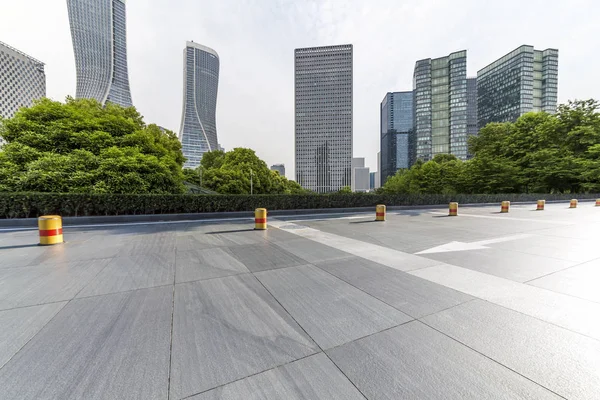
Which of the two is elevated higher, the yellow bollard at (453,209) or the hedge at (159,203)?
the hedge at (159,203)

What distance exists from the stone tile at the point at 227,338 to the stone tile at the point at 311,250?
1.99 metres

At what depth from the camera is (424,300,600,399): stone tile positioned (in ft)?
5.78

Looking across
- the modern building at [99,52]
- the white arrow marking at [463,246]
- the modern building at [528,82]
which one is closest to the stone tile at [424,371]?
the white arrow marking at [463,246]

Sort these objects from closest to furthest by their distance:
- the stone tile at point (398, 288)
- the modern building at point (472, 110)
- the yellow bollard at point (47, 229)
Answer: the stone tile at point (398, 288) → the yellow bollard at point (47, 229) → the modern building at point (472, 110)

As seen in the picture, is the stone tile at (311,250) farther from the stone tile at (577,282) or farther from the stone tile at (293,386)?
the stone tile at (577,282)

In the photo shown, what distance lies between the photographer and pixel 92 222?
10484mm

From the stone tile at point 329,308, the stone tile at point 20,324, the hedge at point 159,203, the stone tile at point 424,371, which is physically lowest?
the stone tile at point 329,308

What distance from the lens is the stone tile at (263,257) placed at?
4.68 meters

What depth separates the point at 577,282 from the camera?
3674mm

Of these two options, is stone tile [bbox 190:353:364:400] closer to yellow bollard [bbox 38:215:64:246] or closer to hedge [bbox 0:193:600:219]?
yellow bollard [bbox 38:215:64:246]

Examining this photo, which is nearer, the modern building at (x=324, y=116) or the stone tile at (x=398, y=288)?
the stone tile at (x=398, y=288)

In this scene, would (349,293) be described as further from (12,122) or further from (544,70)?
(544,70)

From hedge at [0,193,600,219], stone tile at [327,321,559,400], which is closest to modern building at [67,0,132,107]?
hedge at [0,193,600,219]

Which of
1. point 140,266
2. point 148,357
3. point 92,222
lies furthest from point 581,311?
point 92,222
